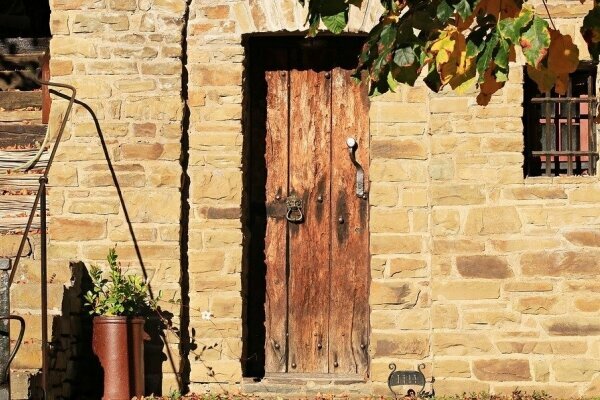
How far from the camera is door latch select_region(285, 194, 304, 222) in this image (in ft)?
30.5

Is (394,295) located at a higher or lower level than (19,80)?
lower

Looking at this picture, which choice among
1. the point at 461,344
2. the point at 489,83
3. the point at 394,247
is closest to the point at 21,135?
the point at 394,247

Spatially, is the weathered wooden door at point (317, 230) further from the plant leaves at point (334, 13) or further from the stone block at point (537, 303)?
the plant leaves at point (334, 13)

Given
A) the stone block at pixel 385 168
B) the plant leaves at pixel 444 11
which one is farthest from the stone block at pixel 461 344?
the plant leaves at pixel 444 11

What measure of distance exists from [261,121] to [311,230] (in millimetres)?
897

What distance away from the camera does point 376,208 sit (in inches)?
352

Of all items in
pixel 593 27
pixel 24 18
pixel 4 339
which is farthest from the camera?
pixel 24 18

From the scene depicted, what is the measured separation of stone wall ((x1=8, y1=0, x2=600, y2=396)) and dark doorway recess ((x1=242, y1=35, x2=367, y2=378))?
35 cm

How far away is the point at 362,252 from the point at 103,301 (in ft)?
6.36

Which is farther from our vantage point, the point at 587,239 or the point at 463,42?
the point at 587,239

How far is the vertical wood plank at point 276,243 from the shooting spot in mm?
9320

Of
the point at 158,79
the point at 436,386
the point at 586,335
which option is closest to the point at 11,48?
the point at 158,79

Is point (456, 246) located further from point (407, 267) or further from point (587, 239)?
point (587, 239)

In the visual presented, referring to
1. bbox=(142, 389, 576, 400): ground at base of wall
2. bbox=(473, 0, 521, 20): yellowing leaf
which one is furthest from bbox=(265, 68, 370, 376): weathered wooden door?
bbox=(473, 0, 521, 20): yellowing leaf
